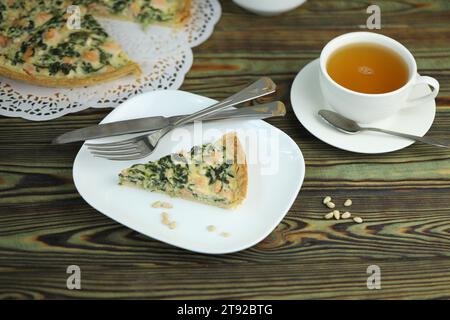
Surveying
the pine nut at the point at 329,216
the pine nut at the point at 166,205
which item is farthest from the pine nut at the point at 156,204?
the pine nut at the point at 329,216

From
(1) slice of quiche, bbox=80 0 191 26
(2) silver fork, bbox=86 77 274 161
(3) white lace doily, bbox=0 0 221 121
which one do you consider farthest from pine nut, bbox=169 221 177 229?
(1) slice of quiche, bbox=80 0 191 26

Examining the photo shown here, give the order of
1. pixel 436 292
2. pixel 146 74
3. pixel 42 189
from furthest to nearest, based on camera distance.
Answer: pixel 146 74, pixel 42 189, pixel 436 292

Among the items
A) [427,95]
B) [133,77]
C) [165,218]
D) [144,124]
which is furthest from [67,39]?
[427,95]

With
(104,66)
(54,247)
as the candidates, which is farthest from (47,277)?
(104,66)

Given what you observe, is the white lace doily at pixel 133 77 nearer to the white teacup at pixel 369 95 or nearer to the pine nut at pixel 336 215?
the white teacup at pixel 369 95

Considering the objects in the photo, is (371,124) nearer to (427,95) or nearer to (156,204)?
(427,95)

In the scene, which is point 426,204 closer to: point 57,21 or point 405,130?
point 405,130
